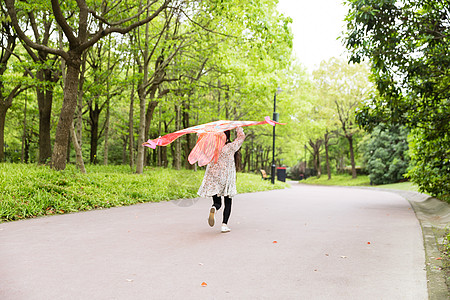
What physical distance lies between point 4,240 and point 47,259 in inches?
61.3

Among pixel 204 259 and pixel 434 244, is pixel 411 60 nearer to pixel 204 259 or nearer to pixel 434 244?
pixel 434 244

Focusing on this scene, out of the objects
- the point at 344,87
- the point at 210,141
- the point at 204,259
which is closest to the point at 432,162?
the point at 210,141

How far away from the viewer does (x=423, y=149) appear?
41.9ft

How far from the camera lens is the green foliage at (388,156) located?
108ft

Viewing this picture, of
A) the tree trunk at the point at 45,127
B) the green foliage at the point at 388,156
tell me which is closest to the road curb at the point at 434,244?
the tree trunk at the point at 45,127

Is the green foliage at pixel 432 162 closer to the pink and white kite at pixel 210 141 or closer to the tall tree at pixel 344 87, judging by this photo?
the pink and white kite at pixel 210 141

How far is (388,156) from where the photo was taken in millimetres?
34406

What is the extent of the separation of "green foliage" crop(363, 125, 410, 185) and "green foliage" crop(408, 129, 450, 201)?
20.5 metres

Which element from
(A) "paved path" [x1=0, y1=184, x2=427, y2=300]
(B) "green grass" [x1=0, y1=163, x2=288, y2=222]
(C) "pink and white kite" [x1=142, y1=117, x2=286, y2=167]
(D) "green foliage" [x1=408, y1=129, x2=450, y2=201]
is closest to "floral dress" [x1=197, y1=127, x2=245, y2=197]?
(C) "pink and white kite" [x1=142, y1=117, x2=286, y2=167]

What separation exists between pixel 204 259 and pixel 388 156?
33083 mm

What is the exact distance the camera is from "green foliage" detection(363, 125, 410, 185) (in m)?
32.9

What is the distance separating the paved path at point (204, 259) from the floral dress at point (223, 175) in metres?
0.78

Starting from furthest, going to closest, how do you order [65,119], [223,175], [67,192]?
[65,119] → [67,192] → [223,175]

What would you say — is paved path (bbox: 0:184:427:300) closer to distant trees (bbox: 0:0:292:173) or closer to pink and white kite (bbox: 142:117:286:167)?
pink and white kite (bbox: 142:117:286:167)
